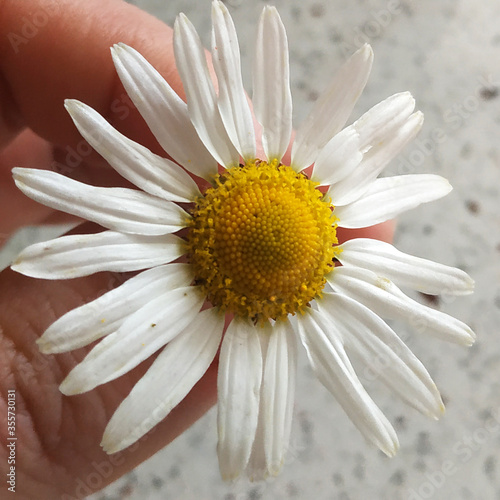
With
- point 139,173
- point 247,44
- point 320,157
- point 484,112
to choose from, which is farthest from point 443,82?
point 139,173

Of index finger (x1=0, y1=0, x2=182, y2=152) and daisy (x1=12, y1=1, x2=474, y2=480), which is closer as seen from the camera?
daisy (x1=12, y1=1, x2=474, y2=480)

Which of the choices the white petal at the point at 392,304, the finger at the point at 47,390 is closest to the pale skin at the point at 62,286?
the finger at the point at 47,390

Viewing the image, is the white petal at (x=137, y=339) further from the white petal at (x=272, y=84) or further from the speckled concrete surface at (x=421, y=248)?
the speckled concrete surface at (x=421, y=248)

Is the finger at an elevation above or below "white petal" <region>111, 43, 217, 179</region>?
below

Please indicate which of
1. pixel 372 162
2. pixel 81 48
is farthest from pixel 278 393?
pixel 81 48

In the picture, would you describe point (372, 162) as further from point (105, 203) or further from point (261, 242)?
point (105, 203)

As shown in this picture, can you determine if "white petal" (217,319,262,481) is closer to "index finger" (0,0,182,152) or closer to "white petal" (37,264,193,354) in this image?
"white petal" (37,264,193,354)

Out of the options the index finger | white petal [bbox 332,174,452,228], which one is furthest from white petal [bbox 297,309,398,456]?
the index finger
